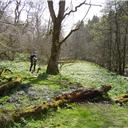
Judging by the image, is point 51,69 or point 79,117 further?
point 51,69

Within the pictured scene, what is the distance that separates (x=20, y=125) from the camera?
11.0m

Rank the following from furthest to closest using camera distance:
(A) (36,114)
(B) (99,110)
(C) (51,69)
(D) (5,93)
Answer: (C) (51,69), (D) (5,93), (B) (99,110), (A) (36,114)

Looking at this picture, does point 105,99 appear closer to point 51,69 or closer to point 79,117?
point 79,117

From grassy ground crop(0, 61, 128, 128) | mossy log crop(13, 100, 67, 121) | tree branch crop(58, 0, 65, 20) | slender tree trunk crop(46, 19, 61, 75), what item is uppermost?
tree branch crop(58, 0, 65, 20)

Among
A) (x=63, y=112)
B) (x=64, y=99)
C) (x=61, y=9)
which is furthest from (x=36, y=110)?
(x=61, y=9)

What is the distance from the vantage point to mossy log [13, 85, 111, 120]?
38.7 ft

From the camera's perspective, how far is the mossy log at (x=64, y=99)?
11798 millimetres

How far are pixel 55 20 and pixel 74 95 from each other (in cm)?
1273

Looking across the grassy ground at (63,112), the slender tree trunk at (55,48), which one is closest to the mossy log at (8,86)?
the grassy ground at (63,112)

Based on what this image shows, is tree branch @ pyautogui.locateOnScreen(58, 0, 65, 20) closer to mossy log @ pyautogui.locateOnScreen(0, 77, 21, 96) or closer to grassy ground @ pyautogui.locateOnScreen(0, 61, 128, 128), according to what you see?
grassy ground @ pyautogui.locateOnScreen(0, 61, 128, 128)

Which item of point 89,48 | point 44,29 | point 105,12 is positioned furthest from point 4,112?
point 89,48

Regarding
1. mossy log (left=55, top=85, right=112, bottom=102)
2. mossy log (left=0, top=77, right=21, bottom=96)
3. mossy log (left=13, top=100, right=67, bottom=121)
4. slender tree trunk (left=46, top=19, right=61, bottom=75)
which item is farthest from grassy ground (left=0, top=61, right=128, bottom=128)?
slender tree trunk (left=46, top=19, right=61, bottom=75)

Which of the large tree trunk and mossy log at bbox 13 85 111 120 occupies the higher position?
the large tree trunk

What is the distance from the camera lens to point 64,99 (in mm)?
14359
